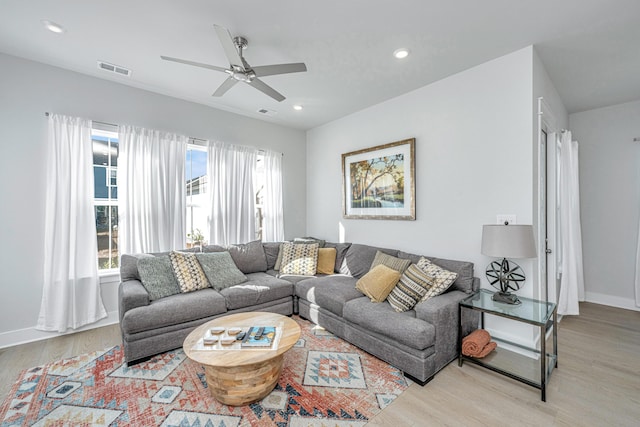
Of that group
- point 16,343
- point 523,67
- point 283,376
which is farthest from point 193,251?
point 523,67

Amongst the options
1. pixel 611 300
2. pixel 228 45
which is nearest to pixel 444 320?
pixel 228 45

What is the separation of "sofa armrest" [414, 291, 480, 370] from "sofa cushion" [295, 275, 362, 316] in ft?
2.55

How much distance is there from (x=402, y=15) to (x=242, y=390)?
9.95 ft

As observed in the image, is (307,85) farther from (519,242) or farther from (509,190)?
(519,242)

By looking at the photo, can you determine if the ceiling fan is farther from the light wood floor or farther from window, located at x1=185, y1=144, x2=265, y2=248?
the light wood floor

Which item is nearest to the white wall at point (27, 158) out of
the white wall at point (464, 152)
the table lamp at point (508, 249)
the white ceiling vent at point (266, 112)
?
the white ceiling vent at point (266, 112)

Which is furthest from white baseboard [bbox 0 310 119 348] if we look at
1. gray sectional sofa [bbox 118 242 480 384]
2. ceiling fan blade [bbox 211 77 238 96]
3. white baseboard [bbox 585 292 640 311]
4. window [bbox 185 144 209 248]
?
white baseboard [bbox 585 292 640 311]

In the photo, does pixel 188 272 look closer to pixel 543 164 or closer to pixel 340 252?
pixel 340 252

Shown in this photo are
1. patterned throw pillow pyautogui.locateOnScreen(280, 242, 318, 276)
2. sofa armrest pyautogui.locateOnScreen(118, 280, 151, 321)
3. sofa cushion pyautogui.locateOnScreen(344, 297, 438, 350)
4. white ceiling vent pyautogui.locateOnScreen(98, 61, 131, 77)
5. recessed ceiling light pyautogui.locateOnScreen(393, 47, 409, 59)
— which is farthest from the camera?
patterned throw pillow pyautogui.locateOnScreen(280, 242, 318, 276)

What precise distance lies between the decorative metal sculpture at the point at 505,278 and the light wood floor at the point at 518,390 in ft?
2.18

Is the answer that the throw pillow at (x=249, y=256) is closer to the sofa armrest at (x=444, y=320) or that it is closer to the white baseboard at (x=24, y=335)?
the white baseboard at (x=24, y=335)

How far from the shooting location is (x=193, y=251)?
3.64m

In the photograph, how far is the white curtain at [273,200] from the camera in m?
4.74

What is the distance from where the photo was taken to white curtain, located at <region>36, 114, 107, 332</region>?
117 inches
